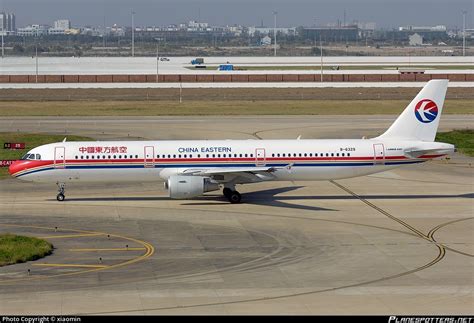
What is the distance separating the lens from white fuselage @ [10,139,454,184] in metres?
58.3

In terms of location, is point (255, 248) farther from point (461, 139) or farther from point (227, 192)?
point (461, 139)

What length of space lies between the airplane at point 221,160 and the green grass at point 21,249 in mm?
11682

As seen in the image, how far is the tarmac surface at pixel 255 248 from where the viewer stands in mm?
36125

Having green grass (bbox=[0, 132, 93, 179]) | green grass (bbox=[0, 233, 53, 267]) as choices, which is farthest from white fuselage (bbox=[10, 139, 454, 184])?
green grass (bbox=[0, 132, 93, 179])

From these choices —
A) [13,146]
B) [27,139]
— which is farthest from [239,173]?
[27,139]

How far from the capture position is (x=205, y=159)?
5847 centimetres

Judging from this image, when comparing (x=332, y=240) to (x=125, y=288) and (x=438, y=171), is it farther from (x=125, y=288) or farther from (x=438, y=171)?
(x=438, y=171)

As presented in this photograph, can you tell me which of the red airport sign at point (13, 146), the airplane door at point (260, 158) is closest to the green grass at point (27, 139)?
the red airport sign at point (13, 146)

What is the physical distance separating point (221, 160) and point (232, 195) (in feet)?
7.82

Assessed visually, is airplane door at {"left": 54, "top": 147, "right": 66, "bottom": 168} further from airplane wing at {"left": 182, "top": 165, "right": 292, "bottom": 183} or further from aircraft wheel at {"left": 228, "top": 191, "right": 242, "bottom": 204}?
aircraft wheel at {"left": 228, "top": 191, "right": 242, "bottom": 204}

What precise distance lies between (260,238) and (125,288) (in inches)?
457

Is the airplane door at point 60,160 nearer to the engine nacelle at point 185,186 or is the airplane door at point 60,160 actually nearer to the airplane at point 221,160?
the airplane at point 221,160

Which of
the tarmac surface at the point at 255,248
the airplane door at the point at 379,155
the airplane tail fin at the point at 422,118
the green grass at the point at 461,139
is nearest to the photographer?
the tarmac surface at the point at 255,248

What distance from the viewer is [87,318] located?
32.8 m
